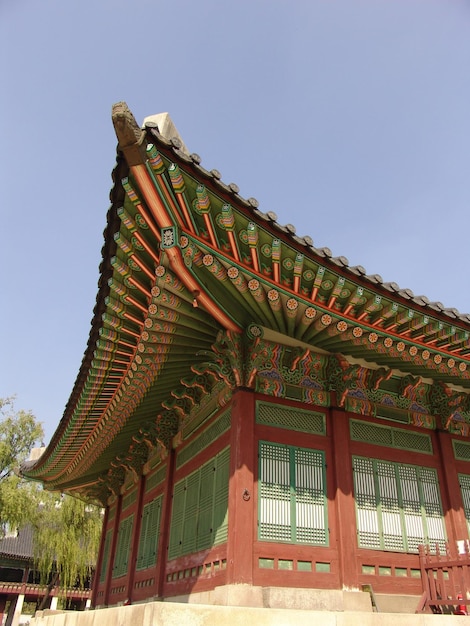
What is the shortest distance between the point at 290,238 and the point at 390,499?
503cm

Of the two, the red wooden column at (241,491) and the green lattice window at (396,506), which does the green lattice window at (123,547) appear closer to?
the red wooden column at (241,491)

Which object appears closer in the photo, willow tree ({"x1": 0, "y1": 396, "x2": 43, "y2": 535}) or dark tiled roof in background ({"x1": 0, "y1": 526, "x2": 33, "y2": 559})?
willow tree ({"x1": 0, "y1": 396, "x2": 43, "y2": 535})

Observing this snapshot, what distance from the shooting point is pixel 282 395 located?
349 inches

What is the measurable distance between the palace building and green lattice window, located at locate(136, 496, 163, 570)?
0.27 metres

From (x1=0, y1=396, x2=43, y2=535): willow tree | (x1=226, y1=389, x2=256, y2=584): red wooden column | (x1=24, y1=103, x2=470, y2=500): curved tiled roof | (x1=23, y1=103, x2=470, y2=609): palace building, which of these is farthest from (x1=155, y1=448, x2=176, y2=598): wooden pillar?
(x1=0, y1=396, x2=43, y2=535): willow tree

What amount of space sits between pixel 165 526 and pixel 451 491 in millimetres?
5710

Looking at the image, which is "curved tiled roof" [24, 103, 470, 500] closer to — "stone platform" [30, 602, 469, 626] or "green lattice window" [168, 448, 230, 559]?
"green lattice window" [168, 448, 230, 559]

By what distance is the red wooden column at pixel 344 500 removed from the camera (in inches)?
311

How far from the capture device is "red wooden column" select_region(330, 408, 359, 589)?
789cm

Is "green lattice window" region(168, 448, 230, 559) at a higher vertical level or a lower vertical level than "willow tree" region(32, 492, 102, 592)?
lower

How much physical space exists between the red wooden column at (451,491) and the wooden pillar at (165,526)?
5.47 metres

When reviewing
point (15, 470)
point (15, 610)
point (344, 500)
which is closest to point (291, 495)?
point (344, 500)

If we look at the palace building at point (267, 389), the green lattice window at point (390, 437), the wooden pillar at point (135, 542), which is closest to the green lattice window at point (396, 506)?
the palace building at point (267, 389)

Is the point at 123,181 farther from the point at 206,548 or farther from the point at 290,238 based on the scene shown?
the point at 206,548
